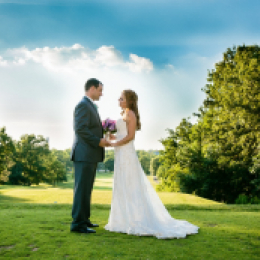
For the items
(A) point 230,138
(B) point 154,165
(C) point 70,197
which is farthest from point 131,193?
(B) point 154,165

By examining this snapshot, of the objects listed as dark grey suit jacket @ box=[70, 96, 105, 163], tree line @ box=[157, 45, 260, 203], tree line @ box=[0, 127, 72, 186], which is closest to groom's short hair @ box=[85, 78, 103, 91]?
dark grey suit jacket @ box=[70, 96, 105, 163]

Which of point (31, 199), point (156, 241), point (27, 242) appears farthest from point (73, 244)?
point (31, 199)

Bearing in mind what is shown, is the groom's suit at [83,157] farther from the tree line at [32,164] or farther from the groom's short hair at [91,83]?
the tree line at [32,164]

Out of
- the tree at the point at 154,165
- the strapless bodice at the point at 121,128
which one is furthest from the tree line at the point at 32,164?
the strapless bodice at the point at 121,128

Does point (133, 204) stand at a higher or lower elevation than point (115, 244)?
higher

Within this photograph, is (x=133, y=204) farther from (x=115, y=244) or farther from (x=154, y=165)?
(x=154, y=165)

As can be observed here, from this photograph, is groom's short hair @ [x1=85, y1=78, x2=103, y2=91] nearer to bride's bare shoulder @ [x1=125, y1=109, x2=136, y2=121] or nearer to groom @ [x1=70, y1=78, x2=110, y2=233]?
groom @ [x1=70, y1=78, x2=110, y2=233]

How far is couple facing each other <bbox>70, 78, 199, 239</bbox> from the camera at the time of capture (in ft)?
17.6

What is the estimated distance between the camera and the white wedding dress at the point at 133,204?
5453 mm

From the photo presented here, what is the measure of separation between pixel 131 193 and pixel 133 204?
0.23 m

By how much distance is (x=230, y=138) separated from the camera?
24422 millimetres

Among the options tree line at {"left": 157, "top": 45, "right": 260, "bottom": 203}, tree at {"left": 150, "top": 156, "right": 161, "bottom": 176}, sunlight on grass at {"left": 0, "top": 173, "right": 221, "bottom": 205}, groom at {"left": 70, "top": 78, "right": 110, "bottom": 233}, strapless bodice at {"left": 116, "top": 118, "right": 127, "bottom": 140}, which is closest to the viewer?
groom at {"left": 70, "top": 78, "right": 110, "bottom": 233}

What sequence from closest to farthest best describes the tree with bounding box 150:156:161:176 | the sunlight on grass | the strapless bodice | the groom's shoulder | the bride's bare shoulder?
1. the groom's shoulder
2. the bride's bare shoulder
3. the strapless bodice
4. the sunlight on grass
5. the tree with bounding box 150:156:161:176

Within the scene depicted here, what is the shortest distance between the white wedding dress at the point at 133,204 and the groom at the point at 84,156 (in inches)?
22.8
